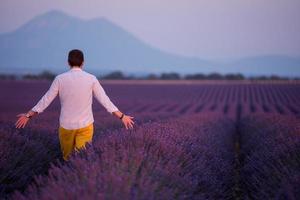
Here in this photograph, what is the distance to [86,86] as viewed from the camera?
5305mm

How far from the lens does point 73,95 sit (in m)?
5.29

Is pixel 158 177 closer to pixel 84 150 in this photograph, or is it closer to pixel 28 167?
pixel 84 150

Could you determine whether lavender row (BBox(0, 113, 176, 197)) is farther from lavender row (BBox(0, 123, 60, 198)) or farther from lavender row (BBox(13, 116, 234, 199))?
lavender row (BBox(13, 116, 234, 199))

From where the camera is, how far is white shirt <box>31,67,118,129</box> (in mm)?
5266

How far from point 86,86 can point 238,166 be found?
15.9 feet

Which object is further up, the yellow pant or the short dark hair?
the short dark hair

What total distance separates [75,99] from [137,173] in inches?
61.2

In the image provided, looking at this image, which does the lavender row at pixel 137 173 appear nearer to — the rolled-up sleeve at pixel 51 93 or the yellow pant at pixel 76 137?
the yellow pant at pixel 76 137

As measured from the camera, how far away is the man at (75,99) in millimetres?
5262

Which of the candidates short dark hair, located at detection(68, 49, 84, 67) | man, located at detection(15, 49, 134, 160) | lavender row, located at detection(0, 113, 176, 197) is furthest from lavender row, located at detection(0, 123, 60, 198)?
short dark hair, located at detection(68, 49, 84, 67)

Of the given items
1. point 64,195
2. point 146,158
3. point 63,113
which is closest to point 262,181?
point 146,158

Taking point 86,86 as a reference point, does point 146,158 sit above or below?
below

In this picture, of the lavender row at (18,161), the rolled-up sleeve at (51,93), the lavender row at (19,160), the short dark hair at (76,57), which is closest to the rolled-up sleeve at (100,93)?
the short dark hair at (76,57)

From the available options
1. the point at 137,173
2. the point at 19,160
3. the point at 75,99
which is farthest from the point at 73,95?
the point at 137,173
